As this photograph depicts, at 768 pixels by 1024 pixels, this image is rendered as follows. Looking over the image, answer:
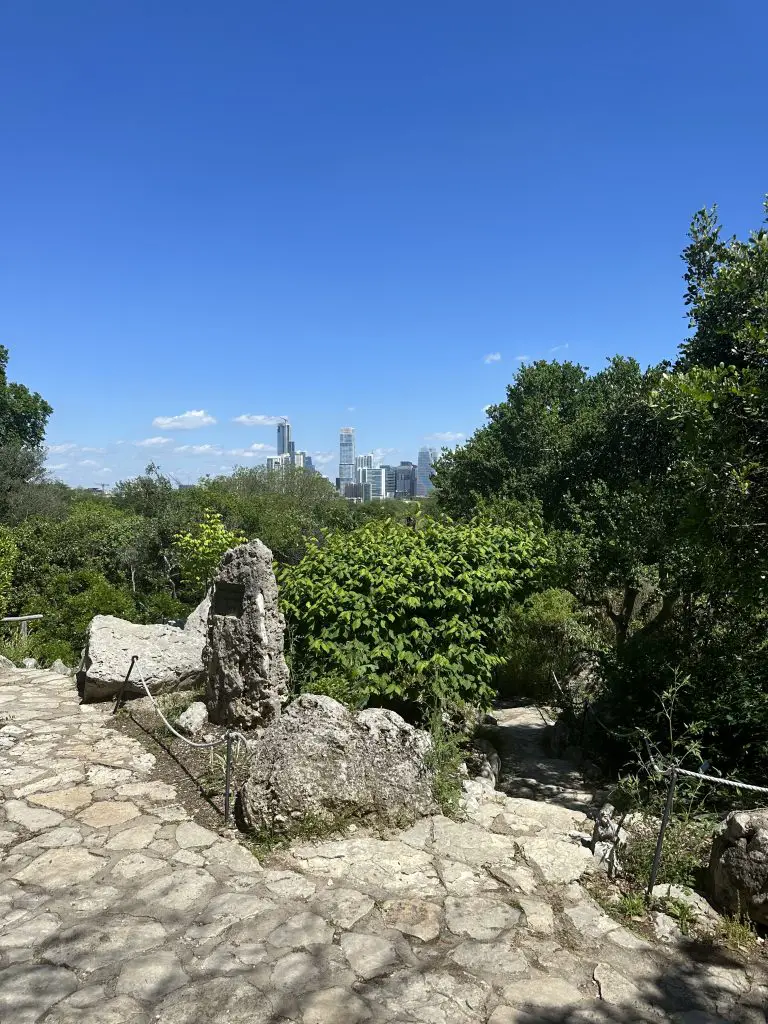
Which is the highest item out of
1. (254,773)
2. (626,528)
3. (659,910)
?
(626,528)

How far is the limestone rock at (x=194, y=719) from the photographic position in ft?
22.8

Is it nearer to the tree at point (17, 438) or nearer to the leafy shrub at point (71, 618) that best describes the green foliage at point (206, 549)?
the leafy shrub at point (71, 618)

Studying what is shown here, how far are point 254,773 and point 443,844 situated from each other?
154 cm

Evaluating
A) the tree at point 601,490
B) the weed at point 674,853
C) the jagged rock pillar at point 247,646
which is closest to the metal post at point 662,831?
the weed at point 674,853

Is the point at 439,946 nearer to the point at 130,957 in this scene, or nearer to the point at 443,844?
the point at 443,844

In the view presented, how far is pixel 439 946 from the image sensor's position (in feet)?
12.2

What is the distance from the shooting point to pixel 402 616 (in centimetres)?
698

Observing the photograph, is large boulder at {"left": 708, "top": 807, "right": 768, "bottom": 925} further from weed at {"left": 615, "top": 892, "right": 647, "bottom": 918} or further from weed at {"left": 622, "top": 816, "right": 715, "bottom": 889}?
weed at {"left": 615, "top": 892, "right": 647, "bottom": 918}

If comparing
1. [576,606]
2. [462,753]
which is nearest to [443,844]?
[462,753]

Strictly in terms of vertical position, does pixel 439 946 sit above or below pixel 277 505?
below

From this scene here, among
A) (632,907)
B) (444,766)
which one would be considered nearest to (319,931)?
(632,907)

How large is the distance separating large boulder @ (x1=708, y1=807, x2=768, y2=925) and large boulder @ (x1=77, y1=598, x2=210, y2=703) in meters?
6.23

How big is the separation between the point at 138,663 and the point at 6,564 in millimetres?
6926

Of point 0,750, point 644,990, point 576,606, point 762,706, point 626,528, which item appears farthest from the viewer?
point 576,606
